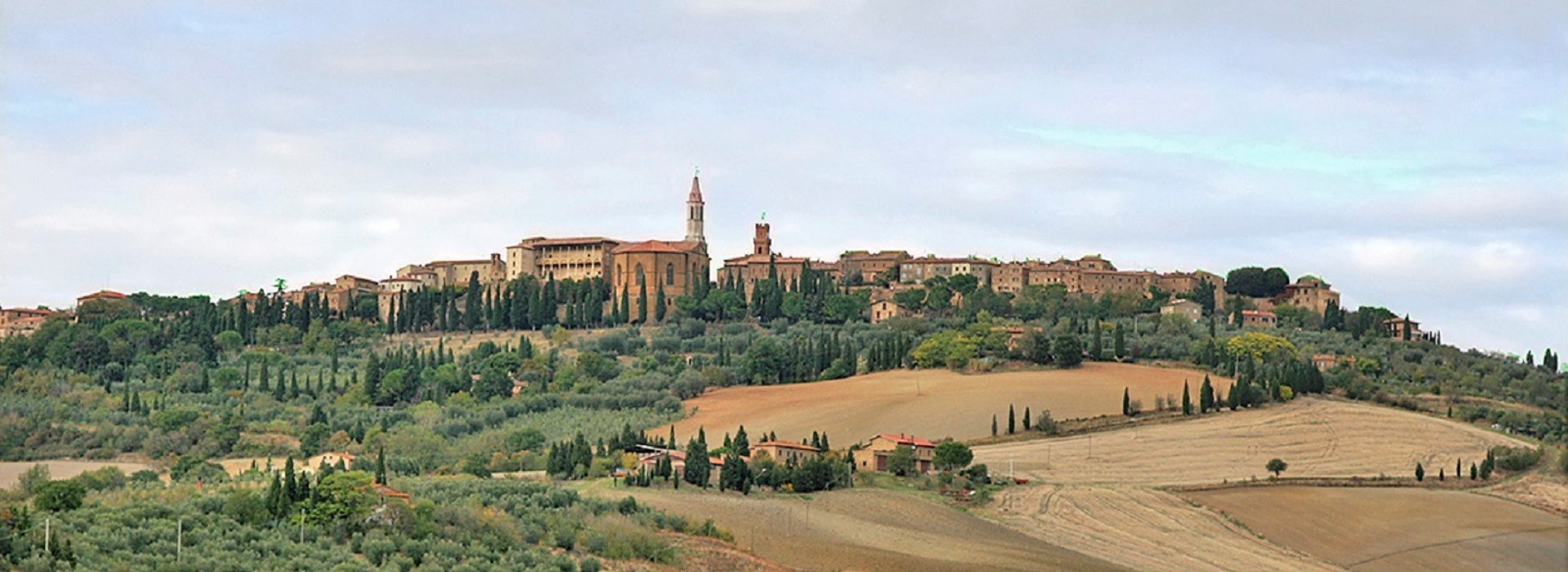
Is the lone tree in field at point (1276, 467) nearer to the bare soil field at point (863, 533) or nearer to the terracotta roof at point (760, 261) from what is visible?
the bare soil field at point (863, 533)

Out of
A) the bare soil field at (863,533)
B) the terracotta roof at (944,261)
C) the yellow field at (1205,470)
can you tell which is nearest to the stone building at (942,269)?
the terracotta roof at (944,261)

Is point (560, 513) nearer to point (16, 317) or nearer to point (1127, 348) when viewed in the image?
point (1127, 348)

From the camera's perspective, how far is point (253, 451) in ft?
270

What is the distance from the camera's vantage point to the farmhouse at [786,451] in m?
71.9

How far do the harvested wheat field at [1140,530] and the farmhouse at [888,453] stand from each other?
4.60 m

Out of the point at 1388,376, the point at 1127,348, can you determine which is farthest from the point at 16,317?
the point at 1388,376

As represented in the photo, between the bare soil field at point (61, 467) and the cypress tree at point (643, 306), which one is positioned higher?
the cypress tree at point (643, 306)

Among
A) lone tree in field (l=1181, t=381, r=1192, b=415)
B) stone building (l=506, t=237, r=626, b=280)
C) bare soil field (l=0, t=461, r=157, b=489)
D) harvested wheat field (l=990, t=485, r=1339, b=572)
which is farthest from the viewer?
stone building (l=506, t=237, r=626, b=280)

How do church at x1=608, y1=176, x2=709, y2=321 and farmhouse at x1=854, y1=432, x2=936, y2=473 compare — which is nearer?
farmhouse at x1=854, y1=432, x2=936, y2=473

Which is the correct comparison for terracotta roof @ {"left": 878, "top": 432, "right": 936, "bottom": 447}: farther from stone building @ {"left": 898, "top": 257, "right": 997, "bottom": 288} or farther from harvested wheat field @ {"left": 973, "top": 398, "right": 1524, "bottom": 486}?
stone building @ {"left": 898, "top": 257, "right": 997, "bottom": 288}

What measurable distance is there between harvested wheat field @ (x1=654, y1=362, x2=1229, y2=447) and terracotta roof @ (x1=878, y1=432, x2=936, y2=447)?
263cm

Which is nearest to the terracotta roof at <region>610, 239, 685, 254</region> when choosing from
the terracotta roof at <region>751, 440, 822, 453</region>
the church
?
the church

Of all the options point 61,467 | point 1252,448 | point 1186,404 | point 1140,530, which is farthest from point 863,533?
point 61,467

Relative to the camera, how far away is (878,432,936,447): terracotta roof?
7388cm
